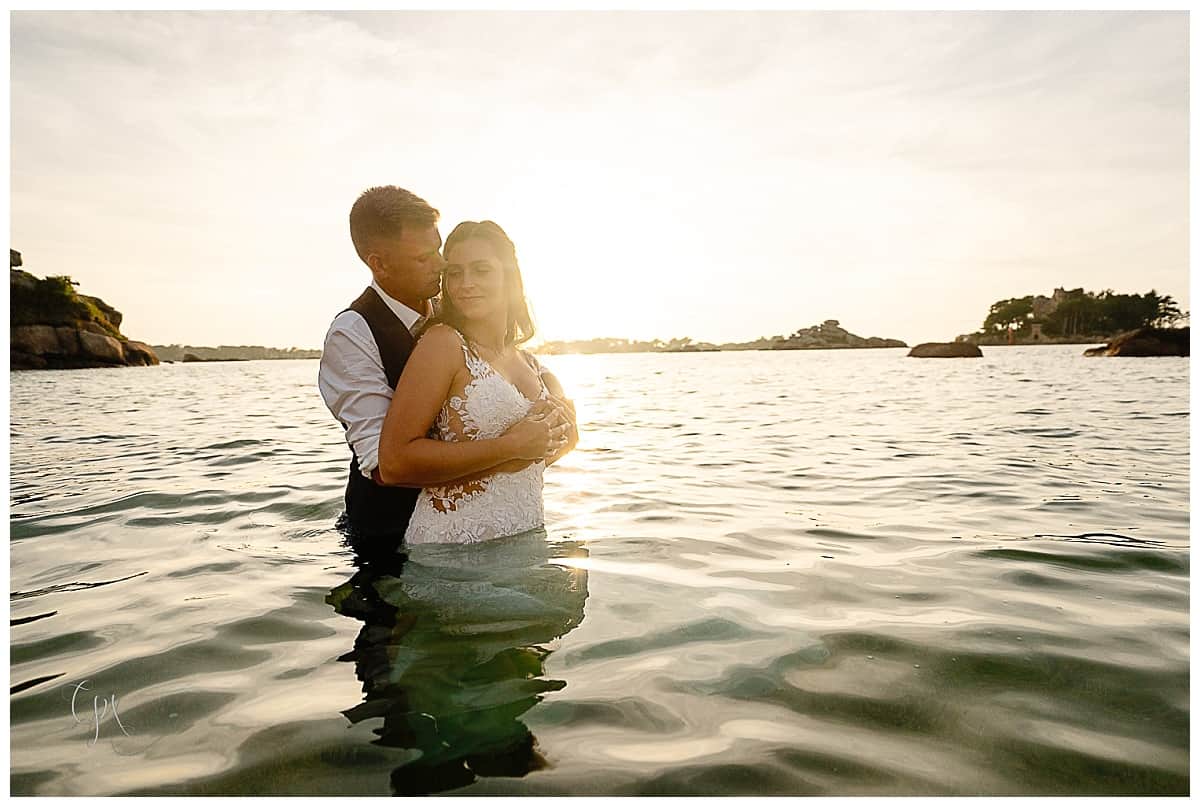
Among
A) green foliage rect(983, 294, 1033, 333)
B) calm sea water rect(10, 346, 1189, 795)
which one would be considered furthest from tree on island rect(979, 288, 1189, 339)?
calm sea water rect(10, 346, 1189, 795)

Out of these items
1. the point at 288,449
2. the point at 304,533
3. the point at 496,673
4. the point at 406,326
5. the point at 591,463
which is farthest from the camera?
the point at 288,449

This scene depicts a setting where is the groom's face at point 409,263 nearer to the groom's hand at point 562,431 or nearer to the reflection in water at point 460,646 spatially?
the groom's hand at point 562,431

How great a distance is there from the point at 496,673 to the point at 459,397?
154 cm

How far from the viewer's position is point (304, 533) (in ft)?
21.4

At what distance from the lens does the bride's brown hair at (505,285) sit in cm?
431

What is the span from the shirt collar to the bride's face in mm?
593

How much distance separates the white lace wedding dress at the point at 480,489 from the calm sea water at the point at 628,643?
0.15 meters

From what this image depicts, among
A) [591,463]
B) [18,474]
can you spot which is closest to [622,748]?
[591,463]

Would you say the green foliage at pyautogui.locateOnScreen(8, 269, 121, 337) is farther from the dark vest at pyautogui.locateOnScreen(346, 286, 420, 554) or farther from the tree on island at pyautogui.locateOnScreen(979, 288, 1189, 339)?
the tree on island at pyautogui.locateOnScreen(979, 288, 1189, 339)

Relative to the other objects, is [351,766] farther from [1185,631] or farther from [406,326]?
[1185,631]

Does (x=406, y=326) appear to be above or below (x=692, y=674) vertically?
above

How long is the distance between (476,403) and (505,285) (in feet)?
2.36

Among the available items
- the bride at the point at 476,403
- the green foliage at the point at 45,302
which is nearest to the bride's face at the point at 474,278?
the bride at the point at 476,403

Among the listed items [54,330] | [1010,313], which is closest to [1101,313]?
[1010,313]
